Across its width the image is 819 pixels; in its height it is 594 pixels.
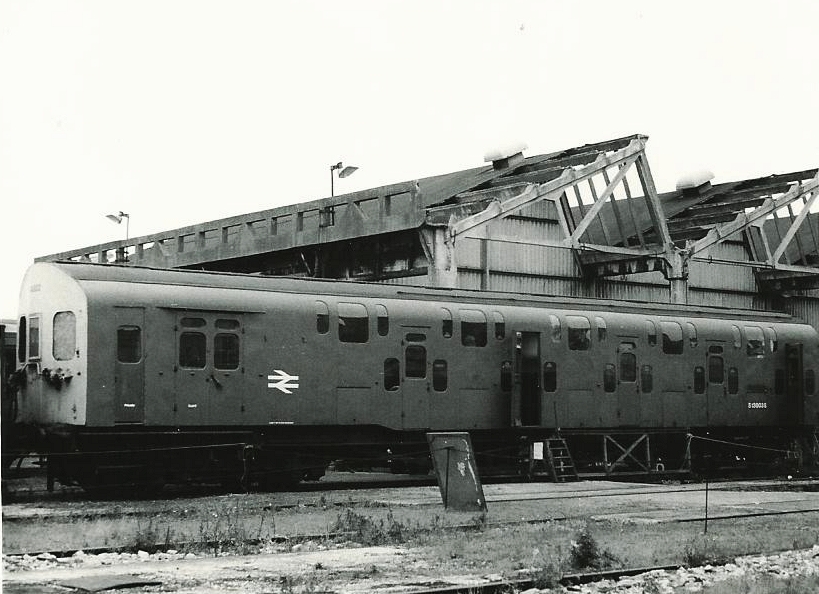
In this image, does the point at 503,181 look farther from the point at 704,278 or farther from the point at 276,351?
the point at 276,351

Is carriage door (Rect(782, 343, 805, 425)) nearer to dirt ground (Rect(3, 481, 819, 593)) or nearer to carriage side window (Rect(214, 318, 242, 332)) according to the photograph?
dirt ground (Rect(3, 481, 819, 593))

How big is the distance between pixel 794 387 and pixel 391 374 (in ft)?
40.3

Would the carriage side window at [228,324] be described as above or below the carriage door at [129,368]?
above

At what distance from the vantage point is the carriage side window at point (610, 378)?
1004 inches

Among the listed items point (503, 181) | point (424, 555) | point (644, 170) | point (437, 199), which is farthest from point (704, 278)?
point (424, 555)

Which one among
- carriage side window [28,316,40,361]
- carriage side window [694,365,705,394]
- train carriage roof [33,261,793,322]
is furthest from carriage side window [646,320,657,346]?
carriage side window [28,316,40,361]

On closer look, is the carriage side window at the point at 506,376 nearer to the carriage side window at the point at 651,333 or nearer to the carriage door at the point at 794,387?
the carriage side window at the point at 651,333

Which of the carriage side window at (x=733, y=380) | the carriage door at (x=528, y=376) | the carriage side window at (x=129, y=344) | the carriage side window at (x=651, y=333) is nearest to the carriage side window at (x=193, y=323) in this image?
the carriage side window at (x=129, y=344)

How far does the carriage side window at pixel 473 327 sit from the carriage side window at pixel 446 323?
0.33 m

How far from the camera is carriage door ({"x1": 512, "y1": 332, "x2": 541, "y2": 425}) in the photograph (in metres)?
24.1

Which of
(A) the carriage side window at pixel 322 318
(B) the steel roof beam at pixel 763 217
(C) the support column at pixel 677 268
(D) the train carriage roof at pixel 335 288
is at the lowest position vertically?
(A) the carriage side window at pixel 322 318

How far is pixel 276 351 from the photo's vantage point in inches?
813

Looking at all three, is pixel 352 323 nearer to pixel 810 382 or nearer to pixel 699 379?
pixel 699 379

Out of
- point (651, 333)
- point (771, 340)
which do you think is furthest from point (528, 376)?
point (771, 340)
